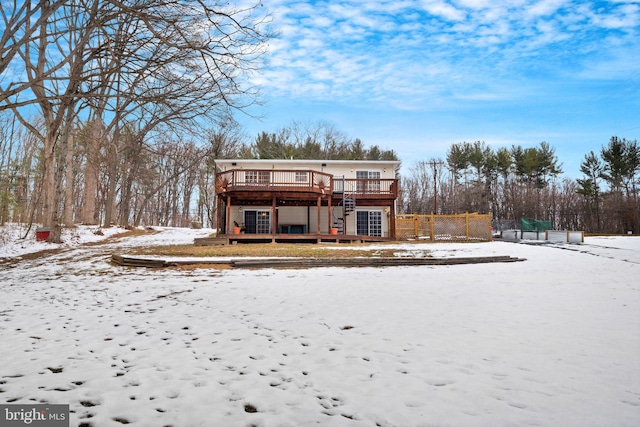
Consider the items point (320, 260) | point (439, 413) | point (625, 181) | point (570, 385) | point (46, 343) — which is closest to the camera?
point (439, 413)

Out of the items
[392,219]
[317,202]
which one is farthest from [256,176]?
[392,219]

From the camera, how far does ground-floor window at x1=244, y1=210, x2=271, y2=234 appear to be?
2091cm

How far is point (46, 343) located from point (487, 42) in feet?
47.3

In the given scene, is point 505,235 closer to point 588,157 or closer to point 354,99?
point 354,99

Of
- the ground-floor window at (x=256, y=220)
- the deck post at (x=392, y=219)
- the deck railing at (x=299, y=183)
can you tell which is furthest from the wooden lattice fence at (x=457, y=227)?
the ground-floor window at (x=256, y=220)

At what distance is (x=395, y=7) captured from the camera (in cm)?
1074

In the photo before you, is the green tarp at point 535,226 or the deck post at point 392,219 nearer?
the deck post at point 392,219

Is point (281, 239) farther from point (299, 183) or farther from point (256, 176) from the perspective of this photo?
point (256, 176)

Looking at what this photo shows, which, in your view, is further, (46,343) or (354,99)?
(354,99)

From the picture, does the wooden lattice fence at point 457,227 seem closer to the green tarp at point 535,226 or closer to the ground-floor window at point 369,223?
the ground-floor window at point 369,223

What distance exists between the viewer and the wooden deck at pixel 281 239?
16797 millimetres

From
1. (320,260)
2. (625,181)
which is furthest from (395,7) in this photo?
(625,181)
